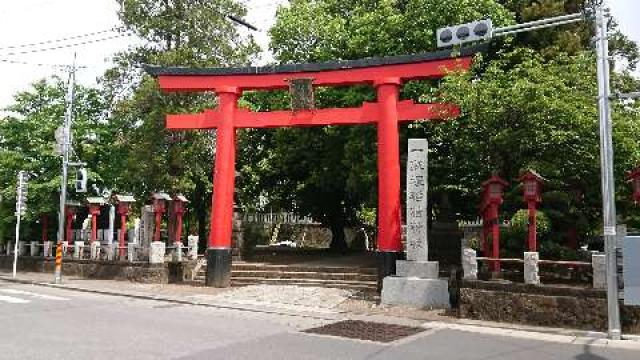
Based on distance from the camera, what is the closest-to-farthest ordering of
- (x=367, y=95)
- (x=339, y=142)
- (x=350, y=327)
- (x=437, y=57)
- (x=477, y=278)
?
(x=350, y=327)
(x=477, y=278)
(x=437, y=57)
(x=367, y=95)
(x=339, y=142)

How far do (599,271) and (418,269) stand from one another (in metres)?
4.64

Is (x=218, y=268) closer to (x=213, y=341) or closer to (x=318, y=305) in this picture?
(x=318, y=305)

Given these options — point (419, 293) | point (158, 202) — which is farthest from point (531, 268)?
point (158, 202)

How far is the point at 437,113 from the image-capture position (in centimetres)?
1639

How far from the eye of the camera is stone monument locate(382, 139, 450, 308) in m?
14.9

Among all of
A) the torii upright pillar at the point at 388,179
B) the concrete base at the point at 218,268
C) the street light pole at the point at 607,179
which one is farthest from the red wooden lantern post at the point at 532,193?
the concrete base at the point at 218,268

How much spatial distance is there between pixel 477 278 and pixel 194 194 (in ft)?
60.2

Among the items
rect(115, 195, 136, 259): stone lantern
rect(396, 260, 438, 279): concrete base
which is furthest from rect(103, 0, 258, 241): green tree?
rect(396, 260, 438, 279): concrete base

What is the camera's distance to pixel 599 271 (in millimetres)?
11922

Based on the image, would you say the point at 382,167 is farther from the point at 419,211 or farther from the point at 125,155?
the point at 125,155

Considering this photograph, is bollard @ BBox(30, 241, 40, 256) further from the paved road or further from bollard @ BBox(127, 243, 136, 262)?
the paved road

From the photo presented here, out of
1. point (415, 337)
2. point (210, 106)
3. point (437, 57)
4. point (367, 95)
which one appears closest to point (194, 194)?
point (210, 106)

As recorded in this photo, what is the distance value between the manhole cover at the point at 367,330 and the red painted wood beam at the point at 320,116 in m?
6.40

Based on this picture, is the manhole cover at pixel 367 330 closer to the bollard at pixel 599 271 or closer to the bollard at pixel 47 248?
the bollard at pixel 599 271
